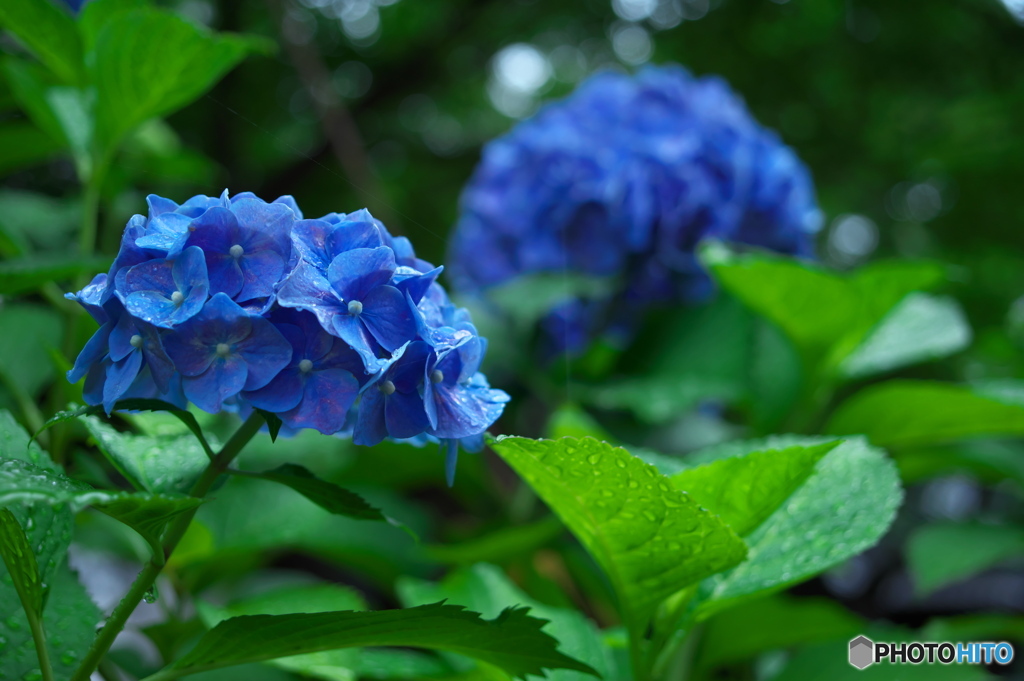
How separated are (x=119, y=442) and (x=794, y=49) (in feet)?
8.04

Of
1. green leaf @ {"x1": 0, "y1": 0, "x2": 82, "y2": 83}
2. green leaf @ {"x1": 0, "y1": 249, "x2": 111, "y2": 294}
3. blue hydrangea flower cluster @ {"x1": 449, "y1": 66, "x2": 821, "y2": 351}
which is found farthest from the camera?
blue hydrangea flower cluster @ {"x1": 449, "y1": 66, "x2": 821, "y2": 351}

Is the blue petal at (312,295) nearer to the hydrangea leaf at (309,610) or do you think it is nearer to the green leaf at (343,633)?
the green leaf at (343,633)

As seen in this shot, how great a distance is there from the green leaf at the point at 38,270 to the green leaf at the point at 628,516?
448 millimetres

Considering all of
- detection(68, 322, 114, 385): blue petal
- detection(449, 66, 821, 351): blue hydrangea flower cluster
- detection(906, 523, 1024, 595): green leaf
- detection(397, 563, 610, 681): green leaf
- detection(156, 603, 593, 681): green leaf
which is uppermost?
detection(449, 66, 821, 351): blue hydrangea flower cluster

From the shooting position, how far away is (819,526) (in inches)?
27.6

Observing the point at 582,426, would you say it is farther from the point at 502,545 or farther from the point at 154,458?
the point at 154,458

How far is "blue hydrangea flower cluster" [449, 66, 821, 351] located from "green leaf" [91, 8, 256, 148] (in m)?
0.61

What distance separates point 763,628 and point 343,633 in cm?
64

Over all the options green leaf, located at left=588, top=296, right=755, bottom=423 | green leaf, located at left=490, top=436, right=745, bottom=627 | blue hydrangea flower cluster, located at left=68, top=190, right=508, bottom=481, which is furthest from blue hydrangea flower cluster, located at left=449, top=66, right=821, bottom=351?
blue hydrangea flower cluster, located at left=68, top=190, right=508, bottom=481

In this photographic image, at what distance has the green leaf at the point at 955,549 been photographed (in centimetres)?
112

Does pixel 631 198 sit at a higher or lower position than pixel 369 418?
higher

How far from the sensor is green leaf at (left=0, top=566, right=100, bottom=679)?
56 cm

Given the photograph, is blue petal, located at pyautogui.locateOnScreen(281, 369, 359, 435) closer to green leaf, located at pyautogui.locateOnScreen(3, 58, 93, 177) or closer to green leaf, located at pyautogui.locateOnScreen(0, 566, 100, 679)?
green leaf, located at pyautogui.locateOnScreen(0, 566, 100, 679)

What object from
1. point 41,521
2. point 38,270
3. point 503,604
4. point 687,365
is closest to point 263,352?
A: point 41,521
